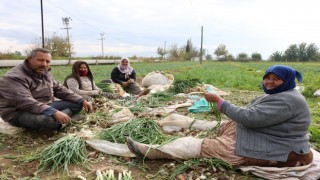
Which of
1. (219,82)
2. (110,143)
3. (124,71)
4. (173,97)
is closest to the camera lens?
(110,143)

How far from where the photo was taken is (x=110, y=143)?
3084 millimetres

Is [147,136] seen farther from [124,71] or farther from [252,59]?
[252,59]

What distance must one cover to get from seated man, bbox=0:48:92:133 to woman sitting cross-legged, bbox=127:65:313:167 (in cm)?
183

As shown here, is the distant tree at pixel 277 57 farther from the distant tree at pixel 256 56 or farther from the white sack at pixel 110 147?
the white sack at pixel 110 147

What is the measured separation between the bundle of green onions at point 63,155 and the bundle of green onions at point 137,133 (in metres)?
0.41

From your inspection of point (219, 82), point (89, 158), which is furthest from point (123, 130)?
point (219, 82)

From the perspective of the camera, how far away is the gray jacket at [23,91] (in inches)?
128

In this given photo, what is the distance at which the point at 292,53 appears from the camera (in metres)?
63.3

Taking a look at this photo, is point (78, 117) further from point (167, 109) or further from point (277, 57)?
point (277, 57)

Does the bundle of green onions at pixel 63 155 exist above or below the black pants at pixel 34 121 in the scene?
below

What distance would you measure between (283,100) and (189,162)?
0.99 meters

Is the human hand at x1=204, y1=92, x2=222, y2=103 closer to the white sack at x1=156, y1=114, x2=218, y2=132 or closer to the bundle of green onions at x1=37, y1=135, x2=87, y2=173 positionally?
the white sack at x1=156, y1=114, x2=218, y2=132

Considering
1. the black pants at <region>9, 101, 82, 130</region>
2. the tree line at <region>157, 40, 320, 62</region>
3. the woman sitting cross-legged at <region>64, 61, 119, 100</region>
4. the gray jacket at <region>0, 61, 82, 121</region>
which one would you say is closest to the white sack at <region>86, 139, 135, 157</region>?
the black pants at <region>9, 101, 82, 130</region>

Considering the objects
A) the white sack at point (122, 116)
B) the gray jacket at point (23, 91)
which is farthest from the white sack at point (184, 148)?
the gray jacket at point (23, 91)
